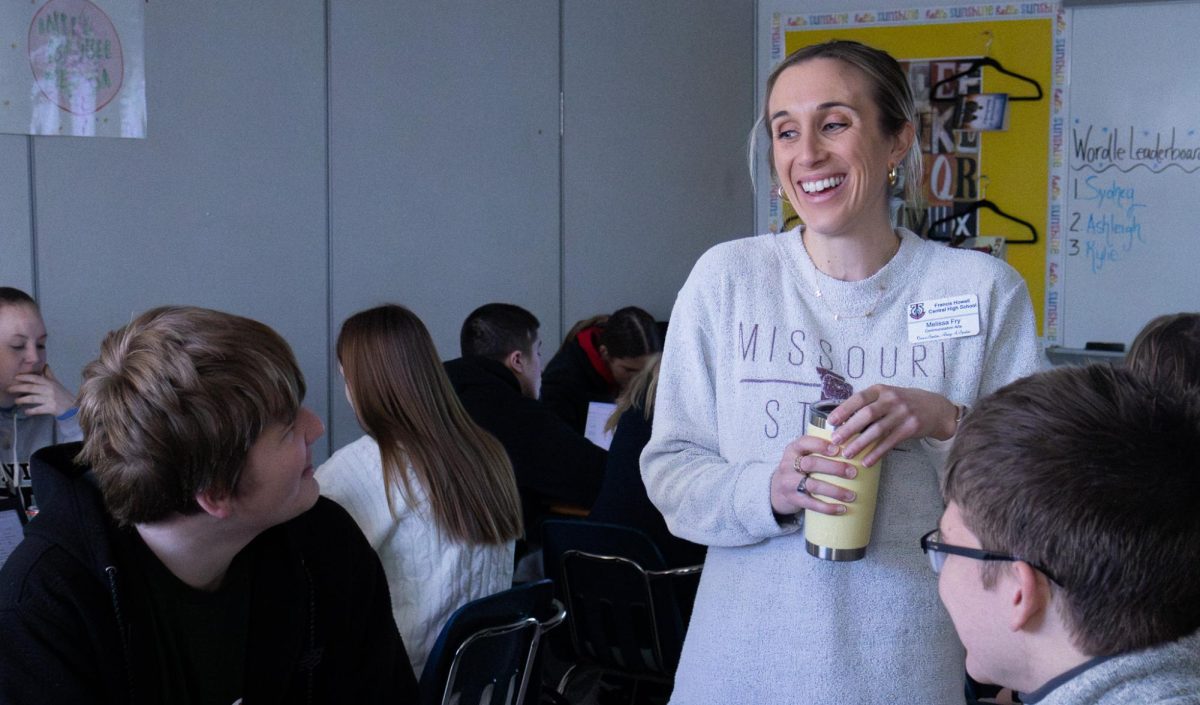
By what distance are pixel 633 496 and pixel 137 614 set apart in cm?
168

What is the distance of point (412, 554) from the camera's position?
2477mm

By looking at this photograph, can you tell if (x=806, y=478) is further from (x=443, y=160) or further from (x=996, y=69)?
(x=996, y=69)

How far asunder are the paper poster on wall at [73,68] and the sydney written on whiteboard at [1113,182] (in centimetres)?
413

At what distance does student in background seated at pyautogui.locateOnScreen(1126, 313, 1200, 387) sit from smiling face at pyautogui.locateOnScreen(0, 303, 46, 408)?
2.55m

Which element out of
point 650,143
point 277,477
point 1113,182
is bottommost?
point 277,477

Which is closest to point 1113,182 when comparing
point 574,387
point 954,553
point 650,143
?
point 650,143

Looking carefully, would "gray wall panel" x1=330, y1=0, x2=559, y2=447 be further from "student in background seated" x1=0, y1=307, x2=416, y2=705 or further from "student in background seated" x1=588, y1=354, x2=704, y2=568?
"student in background seated" x1=0, y1=307, x2=416, y2=705

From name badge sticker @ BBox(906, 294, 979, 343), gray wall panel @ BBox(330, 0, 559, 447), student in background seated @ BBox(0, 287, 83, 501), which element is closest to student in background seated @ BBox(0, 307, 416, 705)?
name badge sticker @ BBox(906, 294, 979, 343)

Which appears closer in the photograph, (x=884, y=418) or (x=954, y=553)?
(x=954, y=553)

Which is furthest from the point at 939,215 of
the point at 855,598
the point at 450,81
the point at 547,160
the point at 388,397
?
the point at 855,598

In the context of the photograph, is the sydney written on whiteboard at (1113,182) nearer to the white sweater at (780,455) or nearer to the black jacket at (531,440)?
the black jacket at (531,440)

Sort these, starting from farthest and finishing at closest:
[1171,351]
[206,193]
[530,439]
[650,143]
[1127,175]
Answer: [650,143], [1127,175], [206,193], [530,439], [1171,351]

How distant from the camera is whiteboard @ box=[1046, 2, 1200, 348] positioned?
524cm

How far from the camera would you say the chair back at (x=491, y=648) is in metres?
2.17
